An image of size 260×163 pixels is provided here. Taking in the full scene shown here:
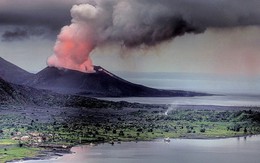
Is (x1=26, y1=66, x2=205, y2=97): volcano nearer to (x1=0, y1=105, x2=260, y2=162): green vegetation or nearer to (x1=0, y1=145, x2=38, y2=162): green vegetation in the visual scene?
(x1=0, y1=105, x2=260, y2=162): green vegetation

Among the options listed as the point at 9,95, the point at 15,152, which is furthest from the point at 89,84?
the point at 15,152

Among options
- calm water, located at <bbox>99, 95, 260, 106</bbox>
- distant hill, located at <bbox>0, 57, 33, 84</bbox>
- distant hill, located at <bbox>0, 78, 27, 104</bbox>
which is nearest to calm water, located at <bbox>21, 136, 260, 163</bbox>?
calm water, located at <bbox>99, 95, 260, 106</bbox>

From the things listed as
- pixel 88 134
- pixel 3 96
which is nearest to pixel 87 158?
pixel 88 134

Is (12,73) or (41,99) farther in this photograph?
(12,73)

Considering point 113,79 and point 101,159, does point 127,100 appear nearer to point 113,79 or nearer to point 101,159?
→ point 113,79

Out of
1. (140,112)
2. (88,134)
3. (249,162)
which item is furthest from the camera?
(140,112)

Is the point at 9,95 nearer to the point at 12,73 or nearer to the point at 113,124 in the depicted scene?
the point at 12,73

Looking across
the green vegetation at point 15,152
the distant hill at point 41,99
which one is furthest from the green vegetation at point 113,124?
the green vegetation at point 15,152
